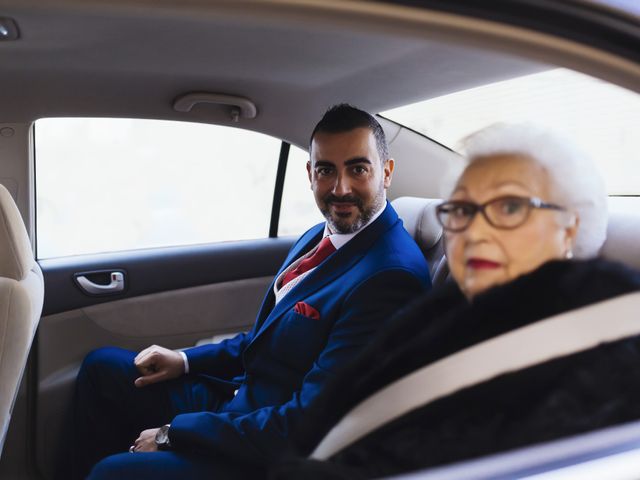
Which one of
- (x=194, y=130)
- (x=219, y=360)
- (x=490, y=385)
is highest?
(x=194, y=130)

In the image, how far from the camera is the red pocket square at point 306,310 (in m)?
1.50

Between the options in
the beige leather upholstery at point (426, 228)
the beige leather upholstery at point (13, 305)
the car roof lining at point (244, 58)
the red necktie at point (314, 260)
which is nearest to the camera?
the car roof lining at point (244, 58)

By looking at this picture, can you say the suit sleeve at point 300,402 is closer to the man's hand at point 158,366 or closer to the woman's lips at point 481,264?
the woman's lips at point 481,264

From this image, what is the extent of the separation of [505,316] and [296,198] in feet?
6.52

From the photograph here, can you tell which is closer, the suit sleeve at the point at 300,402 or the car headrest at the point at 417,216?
the suit sleeve at the point at 300,402

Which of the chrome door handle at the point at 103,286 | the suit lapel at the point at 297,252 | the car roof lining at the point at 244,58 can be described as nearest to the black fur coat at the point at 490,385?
the car roof lining at the point at 244,58

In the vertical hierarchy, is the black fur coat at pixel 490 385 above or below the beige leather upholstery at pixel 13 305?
below

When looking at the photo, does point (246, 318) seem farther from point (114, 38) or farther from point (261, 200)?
point (114, 38)

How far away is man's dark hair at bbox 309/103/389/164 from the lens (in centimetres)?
164

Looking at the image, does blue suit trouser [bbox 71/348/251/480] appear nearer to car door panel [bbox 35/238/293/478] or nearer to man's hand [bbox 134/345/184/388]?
man's hand [bbox 134/345/184/388]

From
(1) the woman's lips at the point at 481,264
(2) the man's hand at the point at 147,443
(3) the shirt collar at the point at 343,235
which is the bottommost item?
(2) the man's hand at the point at 147,443

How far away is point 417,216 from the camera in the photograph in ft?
4.85

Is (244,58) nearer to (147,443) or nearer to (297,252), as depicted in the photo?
(297,252)

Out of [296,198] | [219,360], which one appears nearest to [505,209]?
[219,360]
